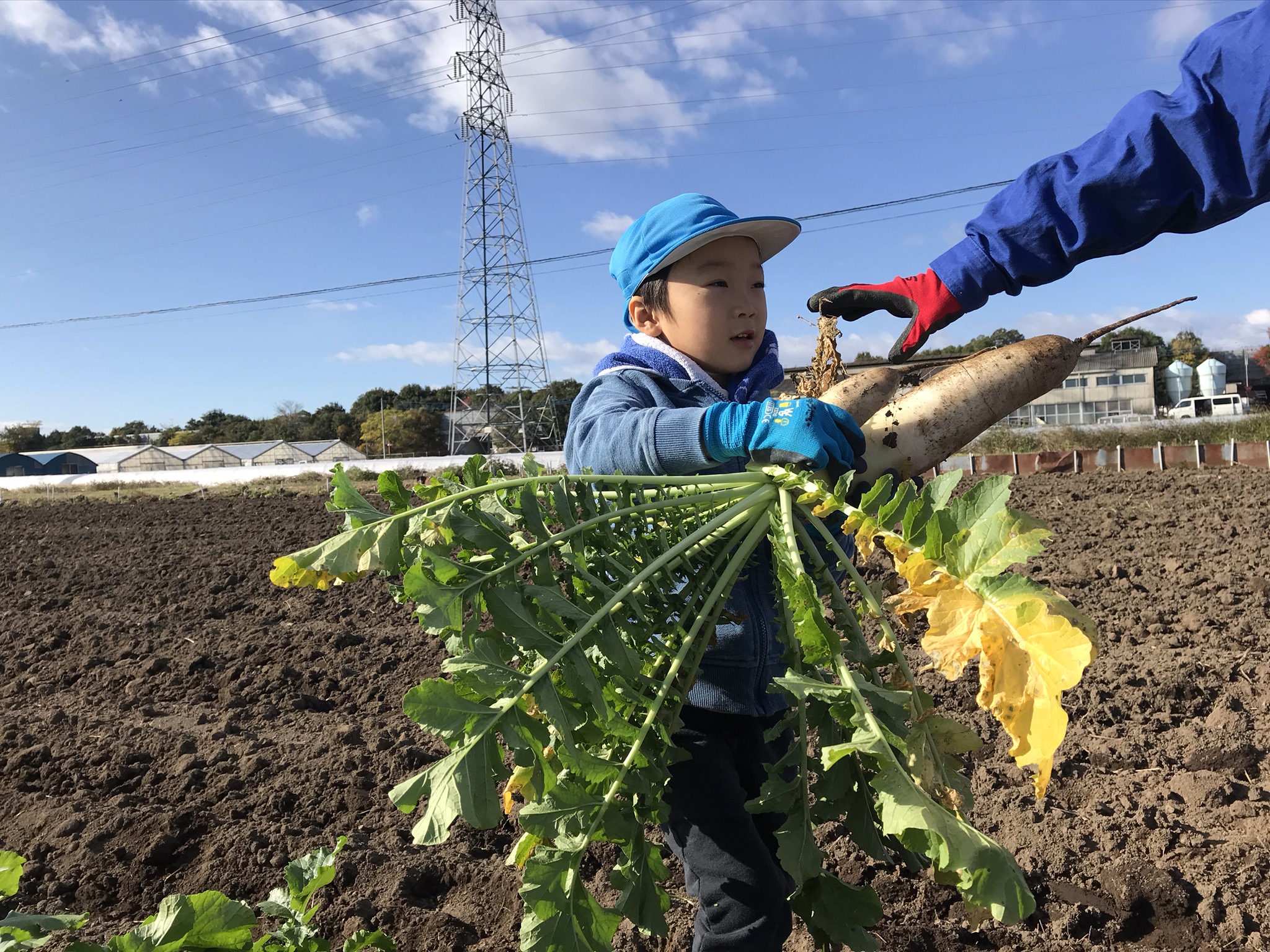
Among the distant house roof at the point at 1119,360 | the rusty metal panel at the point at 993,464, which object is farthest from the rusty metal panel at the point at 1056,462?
the distant house roof at the point at 1119,360

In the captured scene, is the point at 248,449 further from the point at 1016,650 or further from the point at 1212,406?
the point at 1016,650

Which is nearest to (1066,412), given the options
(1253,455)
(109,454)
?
(1253,455)

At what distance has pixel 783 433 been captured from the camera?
5.13 ft

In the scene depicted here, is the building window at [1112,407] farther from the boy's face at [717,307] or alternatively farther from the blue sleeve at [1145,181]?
the boy's face at [717,307]

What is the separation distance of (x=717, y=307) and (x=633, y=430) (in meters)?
0.43

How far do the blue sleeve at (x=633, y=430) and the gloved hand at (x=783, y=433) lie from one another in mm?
39

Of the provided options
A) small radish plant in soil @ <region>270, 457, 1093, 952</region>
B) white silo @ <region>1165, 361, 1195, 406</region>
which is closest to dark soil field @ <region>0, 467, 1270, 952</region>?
small radish plant in soil @ <region>270, 457, 1093, 952</region>

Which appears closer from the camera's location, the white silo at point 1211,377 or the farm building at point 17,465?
the white silo at point 1211,377

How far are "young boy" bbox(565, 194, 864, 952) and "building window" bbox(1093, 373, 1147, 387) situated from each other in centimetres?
4653

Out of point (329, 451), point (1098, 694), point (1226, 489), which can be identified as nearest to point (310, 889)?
point (1098, 694)

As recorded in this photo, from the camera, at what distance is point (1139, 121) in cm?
208

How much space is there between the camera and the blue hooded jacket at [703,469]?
1.82 m

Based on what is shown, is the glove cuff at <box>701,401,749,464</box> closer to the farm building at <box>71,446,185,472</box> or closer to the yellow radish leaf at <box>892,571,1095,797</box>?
the yellow radish leaf at <box>892,571,1095,797</box>

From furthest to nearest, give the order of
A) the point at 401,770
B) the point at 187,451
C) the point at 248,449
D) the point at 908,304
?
the point at 248,449, the point at 187,451, the point at 401,770, the point at 908,304
